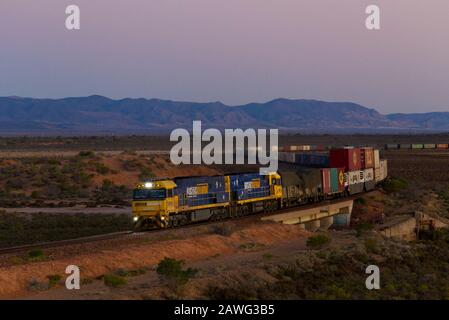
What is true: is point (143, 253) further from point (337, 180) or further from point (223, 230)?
point (337, 180)

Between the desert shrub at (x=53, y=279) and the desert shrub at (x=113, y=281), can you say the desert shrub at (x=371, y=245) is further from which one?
the desert shrub at (x=53, y=279)

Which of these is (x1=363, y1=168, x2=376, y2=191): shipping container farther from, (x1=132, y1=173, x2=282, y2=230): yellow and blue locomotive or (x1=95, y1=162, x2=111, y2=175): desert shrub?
(x1=95, y1=162, x2=111, y2=175): desert shrub

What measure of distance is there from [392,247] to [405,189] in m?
34.3

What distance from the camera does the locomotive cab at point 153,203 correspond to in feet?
130

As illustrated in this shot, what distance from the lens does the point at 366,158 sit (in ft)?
237

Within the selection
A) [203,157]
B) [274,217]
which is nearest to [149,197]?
[274,217]

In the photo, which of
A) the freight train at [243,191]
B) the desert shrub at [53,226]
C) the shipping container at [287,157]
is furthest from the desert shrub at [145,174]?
the desert shrub at [53,226]

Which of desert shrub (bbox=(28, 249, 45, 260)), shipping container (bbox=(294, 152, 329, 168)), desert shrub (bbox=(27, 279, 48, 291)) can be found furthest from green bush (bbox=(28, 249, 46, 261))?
shipping container (bbox=(294, 152, 329, 168))

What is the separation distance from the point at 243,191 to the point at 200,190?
18.2 ft

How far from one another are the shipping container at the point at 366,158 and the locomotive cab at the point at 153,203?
113 ft

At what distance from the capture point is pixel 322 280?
30.1 m

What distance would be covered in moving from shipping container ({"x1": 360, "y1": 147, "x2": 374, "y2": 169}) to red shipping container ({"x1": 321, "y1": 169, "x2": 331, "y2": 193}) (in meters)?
10.9

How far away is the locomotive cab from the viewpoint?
39.6 m

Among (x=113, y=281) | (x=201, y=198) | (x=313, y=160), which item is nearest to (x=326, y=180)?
(x=201, y=198)
